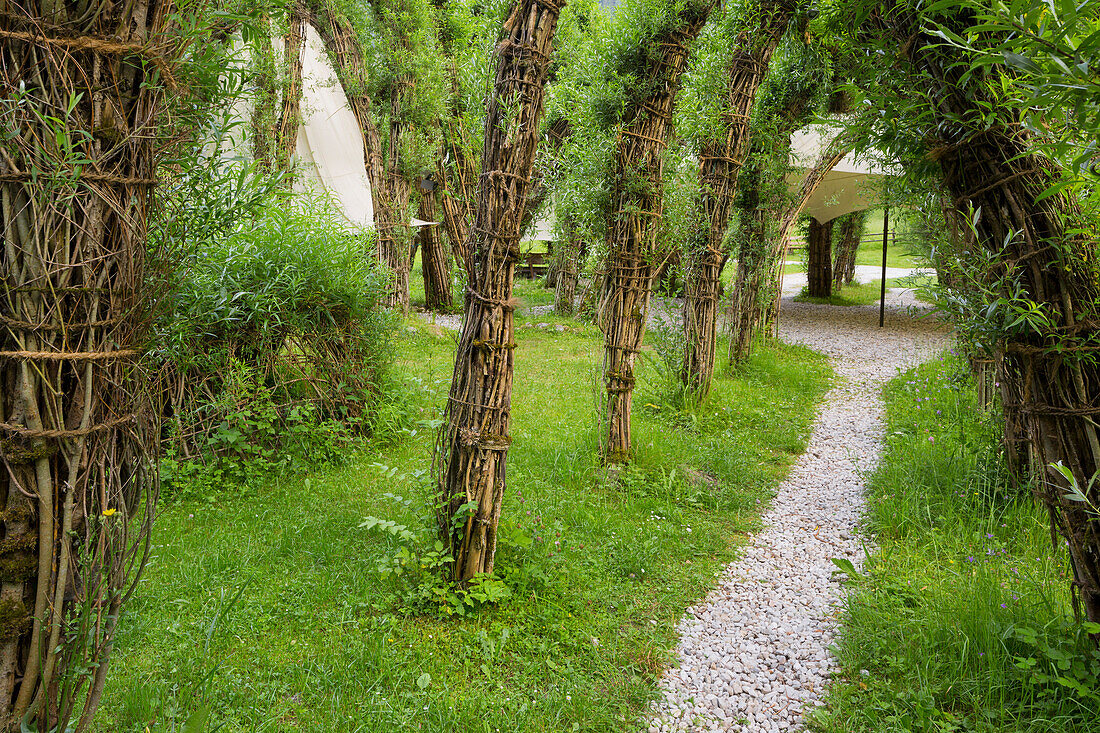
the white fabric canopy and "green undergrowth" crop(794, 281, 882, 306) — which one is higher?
the white fabric canopy

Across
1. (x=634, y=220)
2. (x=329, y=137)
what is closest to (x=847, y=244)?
(x=329, y=137)

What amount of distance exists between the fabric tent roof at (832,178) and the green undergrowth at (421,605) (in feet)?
20.7

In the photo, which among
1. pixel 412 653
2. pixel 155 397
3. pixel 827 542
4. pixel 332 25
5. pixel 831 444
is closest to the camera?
pixel 155 397

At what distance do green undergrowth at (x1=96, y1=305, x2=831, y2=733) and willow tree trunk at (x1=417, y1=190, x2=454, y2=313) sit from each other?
9.67 m

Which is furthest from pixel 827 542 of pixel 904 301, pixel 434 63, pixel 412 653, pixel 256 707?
pixel 904 301

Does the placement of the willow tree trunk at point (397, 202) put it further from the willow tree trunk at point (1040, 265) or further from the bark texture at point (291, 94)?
the willow tree trunk at point (1040, 265)

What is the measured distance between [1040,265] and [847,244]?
68.8ft

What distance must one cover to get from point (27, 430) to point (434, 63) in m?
11.6

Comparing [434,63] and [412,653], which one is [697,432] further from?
[434,63]

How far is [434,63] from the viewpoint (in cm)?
1159

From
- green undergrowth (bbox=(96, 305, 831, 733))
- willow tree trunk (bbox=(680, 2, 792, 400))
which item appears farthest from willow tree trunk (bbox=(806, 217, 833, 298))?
green undergrowth (bbox=(96, 305, 831, 733))

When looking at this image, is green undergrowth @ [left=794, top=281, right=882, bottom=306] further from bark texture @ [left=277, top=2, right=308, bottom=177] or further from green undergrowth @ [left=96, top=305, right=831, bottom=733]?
green undergrowth @ [left=96, top=305, right=831, bottom=733]

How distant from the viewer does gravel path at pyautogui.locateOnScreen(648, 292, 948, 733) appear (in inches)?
105

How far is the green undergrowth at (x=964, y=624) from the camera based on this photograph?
93.9 inches
